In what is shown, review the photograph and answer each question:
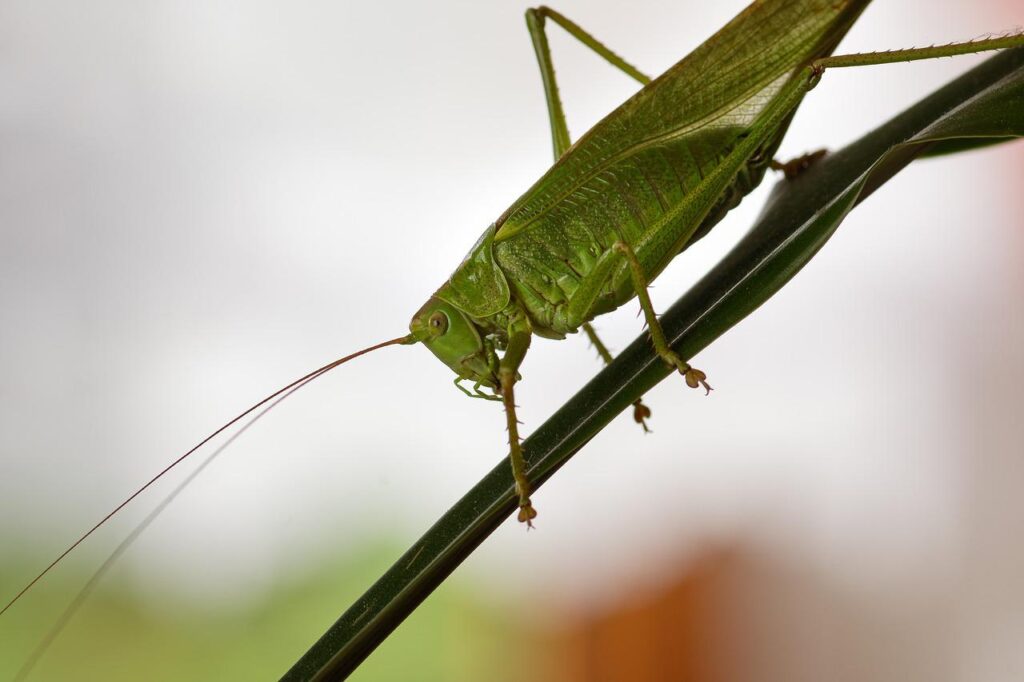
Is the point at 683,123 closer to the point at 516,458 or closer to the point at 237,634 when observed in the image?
the point at 516,458

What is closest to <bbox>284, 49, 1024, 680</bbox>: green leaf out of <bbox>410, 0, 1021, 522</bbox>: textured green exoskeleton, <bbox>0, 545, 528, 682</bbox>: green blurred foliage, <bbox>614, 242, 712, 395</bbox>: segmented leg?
<bbox>614, 242, 712, 395</bbox>: segmented leg

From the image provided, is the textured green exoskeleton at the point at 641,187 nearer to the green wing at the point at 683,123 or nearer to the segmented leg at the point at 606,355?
the green wing at the point at 683,123

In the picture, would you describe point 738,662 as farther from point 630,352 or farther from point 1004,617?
point 630,352

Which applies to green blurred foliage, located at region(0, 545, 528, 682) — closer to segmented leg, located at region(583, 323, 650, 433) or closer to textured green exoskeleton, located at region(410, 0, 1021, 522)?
segmented leg, located at region(583, 323, 650, 433)

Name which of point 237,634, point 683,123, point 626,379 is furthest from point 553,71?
point 237,634

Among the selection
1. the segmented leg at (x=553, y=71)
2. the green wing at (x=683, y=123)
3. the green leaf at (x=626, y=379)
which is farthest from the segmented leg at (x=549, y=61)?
the green leaf at (x=626, y=379)
